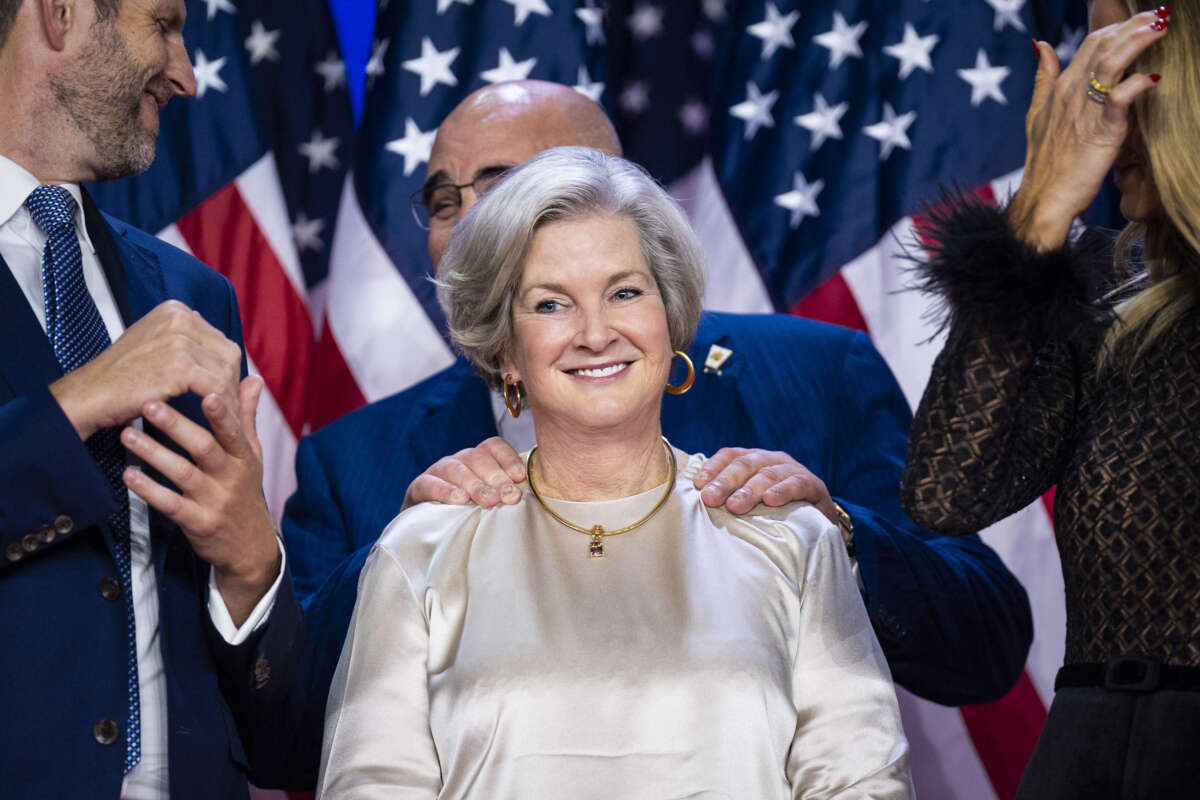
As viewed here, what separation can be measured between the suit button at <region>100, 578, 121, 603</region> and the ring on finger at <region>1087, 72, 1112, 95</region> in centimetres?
160

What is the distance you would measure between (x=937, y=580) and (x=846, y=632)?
54 cm

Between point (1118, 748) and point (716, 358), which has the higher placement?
point (716, 358)

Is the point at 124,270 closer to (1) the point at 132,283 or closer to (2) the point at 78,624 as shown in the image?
(1) the point at 132,283

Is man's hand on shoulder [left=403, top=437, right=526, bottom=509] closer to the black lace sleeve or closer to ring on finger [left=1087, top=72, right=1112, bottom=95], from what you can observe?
the black lace sleeve

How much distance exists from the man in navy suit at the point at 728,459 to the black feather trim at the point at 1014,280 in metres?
0.56

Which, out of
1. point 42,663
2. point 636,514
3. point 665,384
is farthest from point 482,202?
point 42,663

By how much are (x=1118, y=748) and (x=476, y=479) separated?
1.15 meters

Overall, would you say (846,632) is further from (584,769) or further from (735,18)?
(735,18)

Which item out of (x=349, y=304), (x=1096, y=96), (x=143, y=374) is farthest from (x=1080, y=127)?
(x=349, y=304)

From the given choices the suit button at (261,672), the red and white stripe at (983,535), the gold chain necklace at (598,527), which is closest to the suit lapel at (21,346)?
the suit button at (261,672)

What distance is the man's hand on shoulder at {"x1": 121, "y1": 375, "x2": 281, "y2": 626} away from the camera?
6.63 feet

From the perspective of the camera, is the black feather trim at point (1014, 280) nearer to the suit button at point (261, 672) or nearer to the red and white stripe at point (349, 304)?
the suit button at point (261, 672)

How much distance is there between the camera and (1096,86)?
6.23 ft

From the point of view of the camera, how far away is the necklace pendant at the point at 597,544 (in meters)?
2.32
